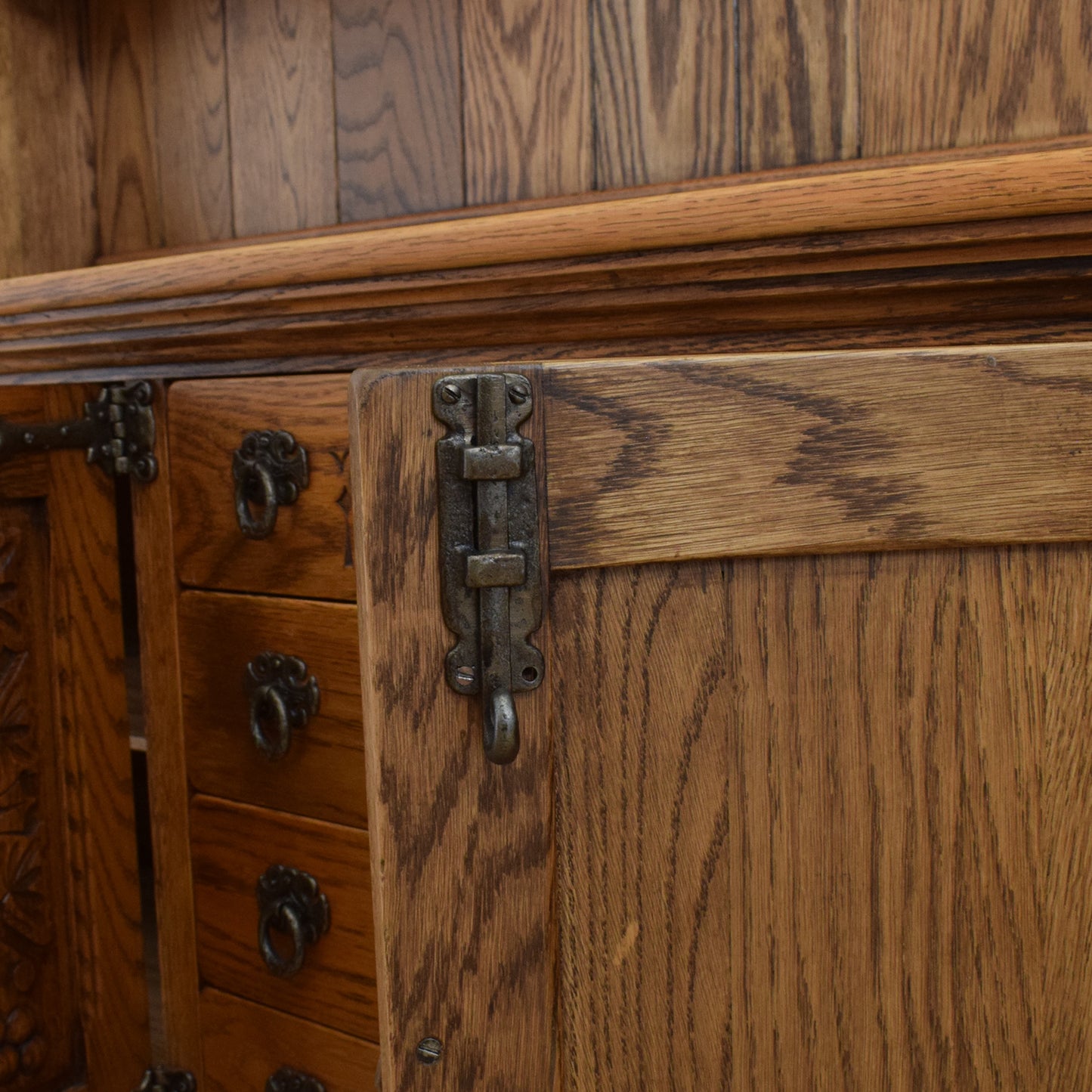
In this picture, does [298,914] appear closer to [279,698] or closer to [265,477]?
[279,698]

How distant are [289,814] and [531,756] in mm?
328

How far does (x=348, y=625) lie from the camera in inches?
24.5

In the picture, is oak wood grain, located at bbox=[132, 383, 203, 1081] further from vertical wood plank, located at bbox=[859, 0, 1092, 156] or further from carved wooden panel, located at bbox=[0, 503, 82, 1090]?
vertical wood plank, located at bbox=[859, 0, 1092, 156]

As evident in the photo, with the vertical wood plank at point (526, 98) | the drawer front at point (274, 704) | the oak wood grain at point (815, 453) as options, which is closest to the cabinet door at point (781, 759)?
the oak wood grain at point (815, 453)

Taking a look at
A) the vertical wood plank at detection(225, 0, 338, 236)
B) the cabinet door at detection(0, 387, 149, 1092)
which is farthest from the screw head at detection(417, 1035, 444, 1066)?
the vertical wood plank at detection(225, 0, 338, 236)

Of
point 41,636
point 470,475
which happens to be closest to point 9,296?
point 41,636

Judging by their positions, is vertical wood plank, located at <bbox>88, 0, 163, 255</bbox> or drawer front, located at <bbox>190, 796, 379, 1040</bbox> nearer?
drawer front, located at <bbox>190, 796, 379, 1040</bbox>

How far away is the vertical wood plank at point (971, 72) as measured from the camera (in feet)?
2.22

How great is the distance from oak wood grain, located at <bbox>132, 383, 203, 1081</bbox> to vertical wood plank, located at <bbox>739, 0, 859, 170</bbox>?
48cm

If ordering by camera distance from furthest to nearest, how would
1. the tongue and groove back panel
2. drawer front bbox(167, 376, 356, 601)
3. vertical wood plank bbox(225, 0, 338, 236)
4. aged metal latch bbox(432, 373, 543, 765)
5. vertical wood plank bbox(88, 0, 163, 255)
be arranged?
vertical wood plank bbox(88, 0, 163, 255) → vertical wood plank bbox(225, 0, 338, 236) → the tongue and groove back panel → drawer front bbox(167, 376, 356, 601) → aged metal latch bbox(432, 373, 543, 765)

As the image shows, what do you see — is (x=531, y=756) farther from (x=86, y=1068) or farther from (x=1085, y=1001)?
(x=86, y=1068)

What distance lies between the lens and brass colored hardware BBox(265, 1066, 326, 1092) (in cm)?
66

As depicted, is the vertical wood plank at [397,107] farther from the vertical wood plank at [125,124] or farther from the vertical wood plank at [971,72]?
the vertical wood plank at [971,72]

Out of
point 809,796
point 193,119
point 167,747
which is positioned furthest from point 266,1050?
point 193,119
